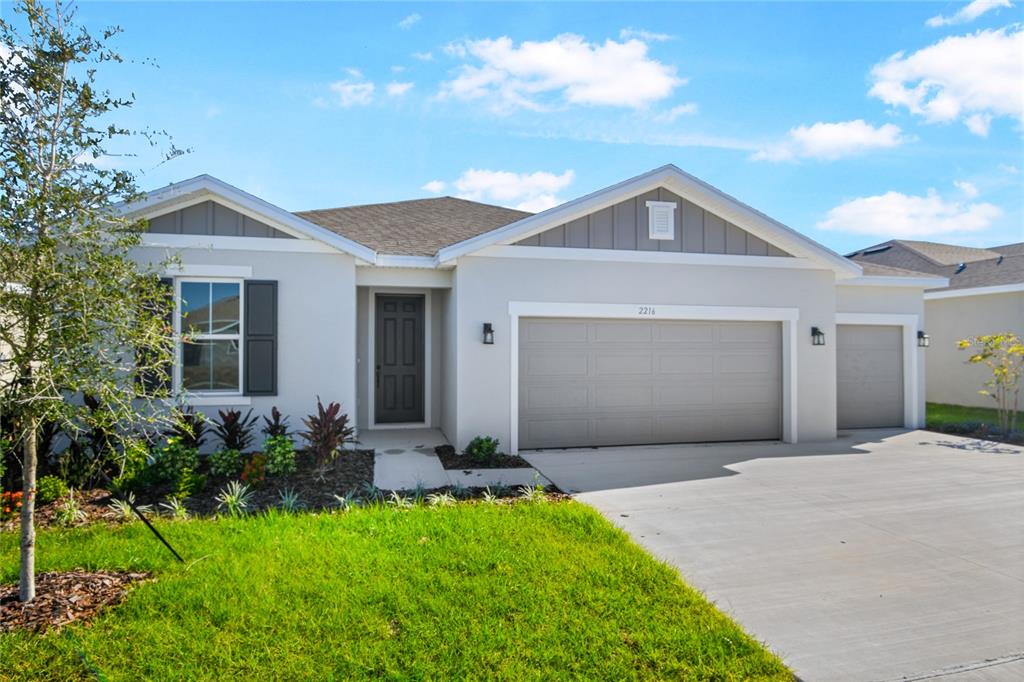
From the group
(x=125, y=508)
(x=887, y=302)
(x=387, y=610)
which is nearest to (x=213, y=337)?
(x=125, y=508)

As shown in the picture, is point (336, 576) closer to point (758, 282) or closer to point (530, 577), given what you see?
→ point (530, 577)

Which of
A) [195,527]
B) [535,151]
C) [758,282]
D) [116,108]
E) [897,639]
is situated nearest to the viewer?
[897,639]

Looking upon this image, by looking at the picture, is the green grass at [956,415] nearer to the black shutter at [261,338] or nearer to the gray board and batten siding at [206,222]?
the black shutter at [261,338]

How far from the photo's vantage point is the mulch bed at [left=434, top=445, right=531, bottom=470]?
7613mm

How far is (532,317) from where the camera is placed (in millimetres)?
8703

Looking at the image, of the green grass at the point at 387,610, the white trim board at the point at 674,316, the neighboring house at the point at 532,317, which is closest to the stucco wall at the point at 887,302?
the neighboring house at the point at 532,317

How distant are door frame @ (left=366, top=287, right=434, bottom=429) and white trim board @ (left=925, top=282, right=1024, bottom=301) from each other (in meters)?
14.2

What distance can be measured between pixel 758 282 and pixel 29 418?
943cm

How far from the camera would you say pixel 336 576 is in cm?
389

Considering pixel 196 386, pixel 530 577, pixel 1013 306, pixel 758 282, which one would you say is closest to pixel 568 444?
pixel 758 282

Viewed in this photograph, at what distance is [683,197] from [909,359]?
640cm

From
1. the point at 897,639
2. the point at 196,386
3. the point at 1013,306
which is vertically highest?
the point at 1013,306

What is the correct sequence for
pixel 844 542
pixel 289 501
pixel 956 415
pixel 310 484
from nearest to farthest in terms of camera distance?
pixel 844 542, pixel 289 501, pixel 310 484, pixel 956 415

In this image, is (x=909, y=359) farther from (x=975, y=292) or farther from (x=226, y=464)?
(x=226, y=464)
